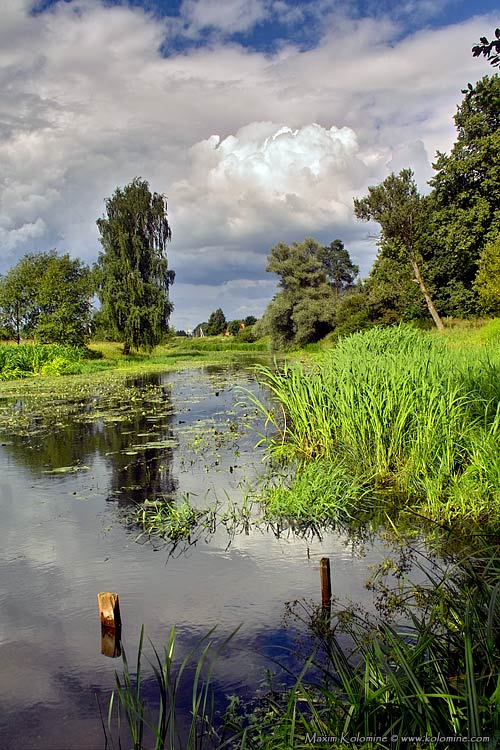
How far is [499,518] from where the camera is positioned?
5324mm

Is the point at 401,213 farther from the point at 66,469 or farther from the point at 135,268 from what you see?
the point at 66,469

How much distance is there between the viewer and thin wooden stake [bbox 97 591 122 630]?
12.5 feet

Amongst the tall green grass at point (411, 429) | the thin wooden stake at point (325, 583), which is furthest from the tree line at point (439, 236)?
the thin wooden stake at point (325, 583)

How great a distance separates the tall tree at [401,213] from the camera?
3438 centimetres

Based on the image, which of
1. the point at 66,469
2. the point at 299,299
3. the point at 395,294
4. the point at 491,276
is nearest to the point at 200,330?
the point at 299,299

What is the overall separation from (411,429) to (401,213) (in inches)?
1160

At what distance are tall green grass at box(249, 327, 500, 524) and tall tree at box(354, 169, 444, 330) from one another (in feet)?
88.1

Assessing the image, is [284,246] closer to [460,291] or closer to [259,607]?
[460,291]

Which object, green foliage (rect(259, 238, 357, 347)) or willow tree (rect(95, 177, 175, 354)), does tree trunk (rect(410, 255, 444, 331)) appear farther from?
willow tree (rect(95, 177, 175, 354))

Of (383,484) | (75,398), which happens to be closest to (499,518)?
(383,484)

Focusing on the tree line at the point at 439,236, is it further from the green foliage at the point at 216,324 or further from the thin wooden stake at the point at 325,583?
the green foliage at the point at 216,324

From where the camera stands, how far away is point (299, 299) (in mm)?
44531

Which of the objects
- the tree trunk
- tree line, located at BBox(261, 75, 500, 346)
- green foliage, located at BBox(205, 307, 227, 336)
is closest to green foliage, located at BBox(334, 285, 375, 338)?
tree line, located at BBox(261, 75, 500, 346)

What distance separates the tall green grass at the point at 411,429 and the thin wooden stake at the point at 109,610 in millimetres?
3283
